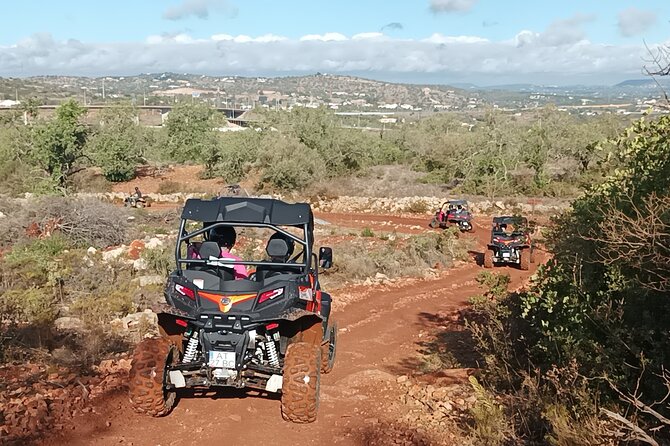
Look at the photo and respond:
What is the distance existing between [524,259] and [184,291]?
636 inches

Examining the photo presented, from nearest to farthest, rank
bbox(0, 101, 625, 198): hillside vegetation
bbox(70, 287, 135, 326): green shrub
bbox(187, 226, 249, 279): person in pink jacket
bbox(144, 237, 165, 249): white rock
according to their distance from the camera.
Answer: bbox(187, 226, 249, 279): person in pink jacket → bbox(70, 287, 135, 326): green shrub → bbox(144, 237, 165, 249): white rock → bbox(0, 101, 625, 198): hillside vegetation

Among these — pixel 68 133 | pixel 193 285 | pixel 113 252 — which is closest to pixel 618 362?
pixel 193 285

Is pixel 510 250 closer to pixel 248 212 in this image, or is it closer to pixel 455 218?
pixel 455 218

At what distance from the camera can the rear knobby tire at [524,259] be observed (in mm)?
19531

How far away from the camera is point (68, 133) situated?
35.4m

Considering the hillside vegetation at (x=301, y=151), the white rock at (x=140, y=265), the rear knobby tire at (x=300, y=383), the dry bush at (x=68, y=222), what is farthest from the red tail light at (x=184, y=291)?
the hillside vegetation at (x=301, y=151)

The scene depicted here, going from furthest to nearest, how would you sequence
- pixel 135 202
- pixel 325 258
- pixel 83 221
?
pixel 135 202 < pixel 83 221 < pixel 325 258

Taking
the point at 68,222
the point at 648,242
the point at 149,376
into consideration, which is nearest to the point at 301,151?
the point at 68,222

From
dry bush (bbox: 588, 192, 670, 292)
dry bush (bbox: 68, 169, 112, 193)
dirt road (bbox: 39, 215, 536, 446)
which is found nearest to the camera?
dry bush (bbox: 588, 192, 670, 292)

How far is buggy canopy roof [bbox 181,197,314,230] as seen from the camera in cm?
590

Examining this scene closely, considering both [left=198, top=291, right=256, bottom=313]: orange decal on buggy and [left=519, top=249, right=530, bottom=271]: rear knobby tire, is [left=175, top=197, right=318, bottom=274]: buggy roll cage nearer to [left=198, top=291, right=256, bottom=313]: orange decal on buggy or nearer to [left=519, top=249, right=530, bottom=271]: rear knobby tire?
[left=198, top=291, right=256, bottom=313]: orange decal on buggy

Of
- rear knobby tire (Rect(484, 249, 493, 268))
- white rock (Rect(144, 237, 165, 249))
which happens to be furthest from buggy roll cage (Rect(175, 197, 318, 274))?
rear knobby tire (Rect(484, 249, 493, 268))

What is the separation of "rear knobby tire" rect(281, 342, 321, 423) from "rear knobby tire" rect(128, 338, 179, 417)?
3.56 feet

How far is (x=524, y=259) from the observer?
1983 cm
